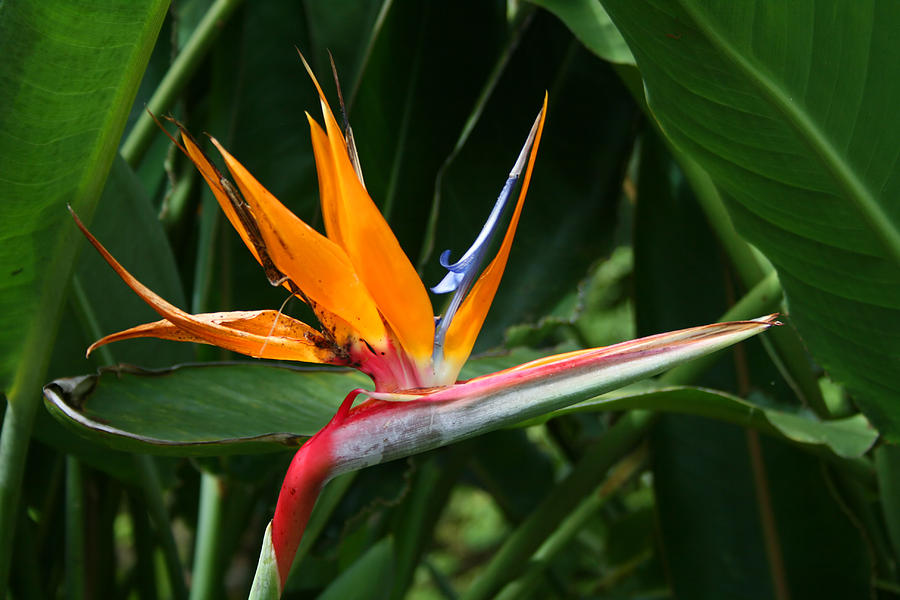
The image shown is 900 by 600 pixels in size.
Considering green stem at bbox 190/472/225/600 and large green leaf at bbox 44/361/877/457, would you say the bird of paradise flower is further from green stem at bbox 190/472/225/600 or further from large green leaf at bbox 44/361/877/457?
green stem at bbox 190/472/225/600

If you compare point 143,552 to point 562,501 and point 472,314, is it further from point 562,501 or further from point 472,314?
point 472,314

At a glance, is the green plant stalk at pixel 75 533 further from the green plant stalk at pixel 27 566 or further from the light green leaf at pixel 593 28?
the light green leaf at pixel 593 28

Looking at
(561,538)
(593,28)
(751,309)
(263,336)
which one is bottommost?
(561,538)

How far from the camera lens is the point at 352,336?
1.08ft

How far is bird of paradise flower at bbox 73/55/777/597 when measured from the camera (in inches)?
11.3

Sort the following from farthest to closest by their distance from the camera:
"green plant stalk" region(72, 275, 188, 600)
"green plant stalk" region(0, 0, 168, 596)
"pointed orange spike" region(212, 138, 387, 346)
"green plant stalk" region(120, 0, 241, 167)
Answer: "green plant stalk" region(120, 0, 241, 167) → "green plant stalk" region(72, 275, 188, 600) → "green plant stalk" region(0, 0, 168, 596) → "pointed orange spike" region(212, 138, 387, 346)

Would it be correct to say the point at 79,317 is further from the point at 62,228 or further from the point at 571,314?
the point at 571,314

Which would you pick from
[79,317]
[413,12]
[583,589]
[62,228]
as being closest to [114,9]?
[62,228]

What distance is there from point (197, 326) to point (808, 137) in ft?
1.21

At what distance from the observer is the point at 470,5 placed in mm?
743

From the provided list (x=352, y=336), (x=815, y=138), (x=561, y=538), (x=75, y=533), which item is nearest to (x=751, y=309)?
(x=815, y=138)

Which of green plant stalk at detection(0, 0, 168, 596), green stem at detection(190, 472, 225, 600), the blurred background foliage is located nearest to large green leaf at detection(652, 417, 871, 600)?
the blurred background foliage

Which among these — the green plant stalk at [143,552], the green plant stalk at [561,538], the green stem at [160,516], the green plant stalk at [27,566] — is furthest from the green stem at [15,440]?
the green plant stalk at [561,538]

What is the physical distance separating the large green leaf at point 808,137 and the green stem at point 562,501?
0.18 meters
